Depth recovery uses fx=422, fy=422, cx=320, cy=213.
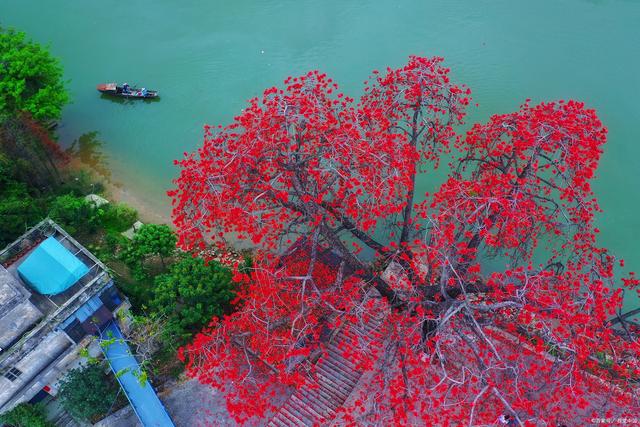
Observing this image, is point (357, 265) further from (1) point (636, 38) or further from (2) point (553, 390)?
(1) point (636, 38)

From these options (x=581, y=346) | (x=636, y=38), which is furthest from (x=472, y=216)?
(x=636, y=38)

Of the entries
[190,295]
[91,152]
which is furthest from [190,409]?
[91,152]

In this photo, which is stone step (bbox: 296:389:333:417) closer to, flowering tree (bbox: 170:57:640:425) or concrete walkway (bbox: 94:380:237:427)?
flowering tree (bbox: 170:57:640:425)

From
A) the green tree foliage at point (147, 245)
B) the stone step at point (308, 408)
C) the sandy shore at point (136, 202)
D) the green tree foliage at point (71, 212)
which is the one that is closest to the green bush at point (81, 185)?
the sandy shore at point (136, 202)

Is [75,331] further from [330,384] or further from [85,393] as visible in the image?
[330,384]

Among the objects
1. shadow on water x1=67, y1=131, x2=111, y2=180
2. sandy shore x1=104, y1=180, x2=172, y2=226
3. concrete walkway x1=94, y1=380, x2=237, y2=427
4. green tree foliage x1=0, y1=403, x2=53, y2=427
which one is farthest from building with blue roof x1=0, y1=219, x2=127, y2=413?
shadow on water x1=67, y1=131, x2=111, y2=180

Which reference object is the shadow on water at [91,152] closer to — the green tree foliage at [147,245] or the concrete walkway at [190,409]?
the green tree foliage at [147,245]
